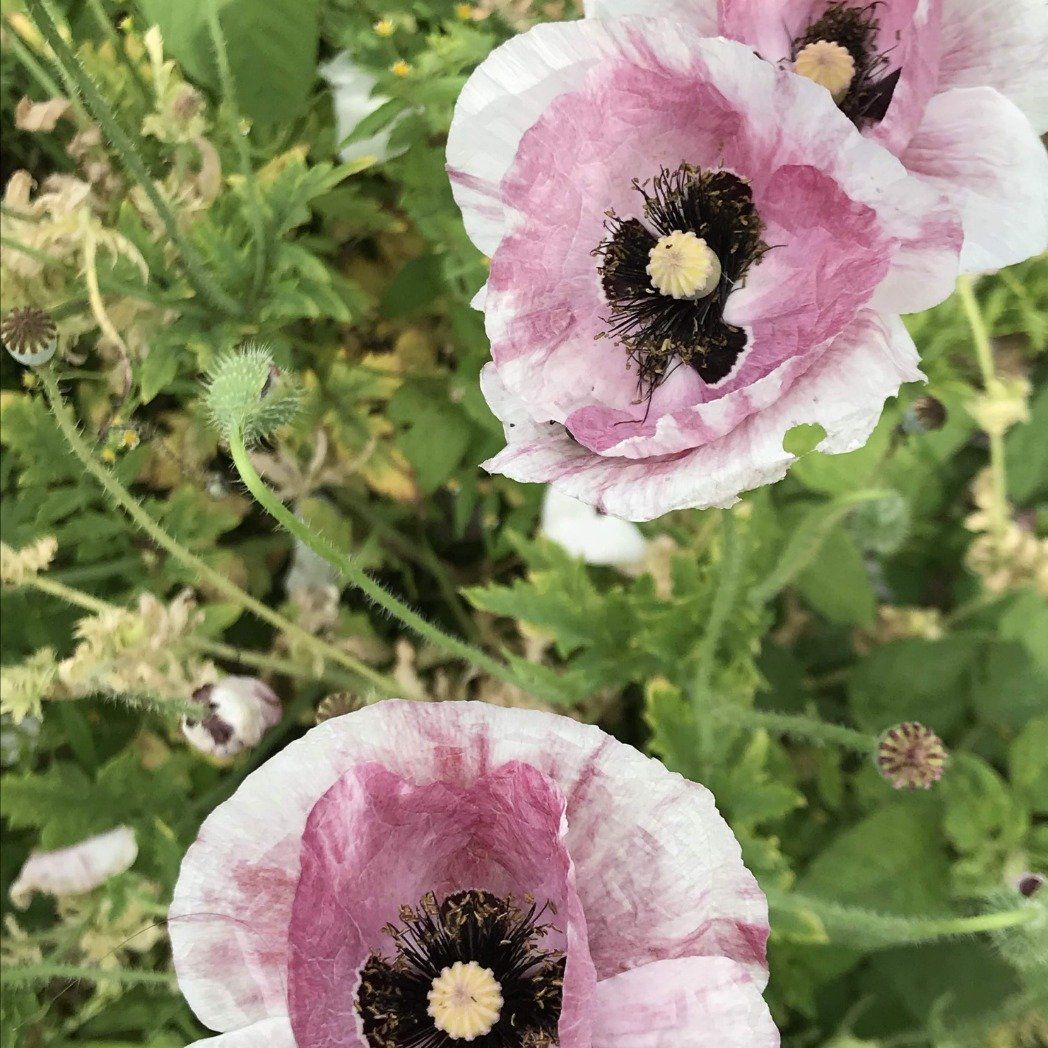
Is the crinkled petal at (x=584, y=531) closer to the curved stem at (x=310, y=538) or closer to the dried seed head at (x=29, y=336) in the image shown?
the curved stem at (x=310, y=538)

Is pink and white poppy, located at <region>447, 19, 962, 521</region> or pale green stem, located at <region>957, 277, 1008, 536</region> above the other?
pink and white poppy, located at <region>447, 19, 962, 521</region>

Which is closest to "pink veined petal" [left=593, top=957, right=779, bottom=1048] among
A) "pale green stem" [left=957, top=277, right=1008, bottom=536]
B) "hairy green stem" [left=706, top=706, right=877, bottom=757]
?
"hairy green stem" [left=706, top=706, right=877, bottom=757]

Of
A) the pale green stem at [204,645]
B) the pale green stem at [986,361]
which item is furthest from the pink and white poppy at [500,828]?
the pale green stem at [986,361]

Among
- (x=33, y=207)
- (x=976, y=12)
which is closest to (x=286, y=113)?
(x=33, y=207)

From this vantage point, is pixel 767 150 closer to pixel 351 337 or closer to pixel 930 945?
pixel 351 337

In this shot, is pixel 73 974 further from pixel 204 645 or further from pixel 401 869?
pixel 401 869

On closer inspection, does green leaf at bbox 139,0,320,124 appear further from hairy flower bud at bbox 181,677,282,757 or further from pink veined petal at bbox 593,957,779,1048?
pink veined petal at bbox 593,957,779,1048
